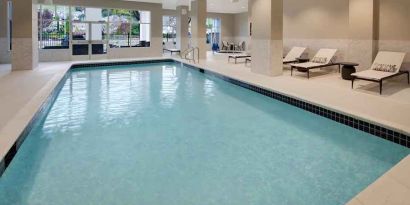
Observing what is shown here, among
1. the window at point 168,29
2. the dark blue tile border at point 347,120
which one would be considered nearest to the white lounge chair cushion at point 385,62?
the dark blue tile border at point 347,120

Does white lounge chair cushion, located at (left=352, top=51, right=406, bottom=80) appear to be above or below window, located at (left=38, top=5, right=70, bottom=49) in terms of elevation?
below

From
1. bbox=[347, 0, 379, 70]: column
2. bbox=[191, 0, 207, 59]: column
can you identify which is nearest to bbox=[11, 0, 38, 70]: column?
bbox=[191, 0, 207, 59]: column

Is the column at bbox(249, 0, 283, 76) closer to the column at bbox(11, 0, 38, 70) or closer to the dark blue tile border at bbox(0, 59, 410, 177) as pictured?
the dark blue tile border at bbox(0, 59, 410, 177)

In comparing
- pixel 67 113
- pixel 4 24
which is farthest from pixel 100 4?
pixel 67 113

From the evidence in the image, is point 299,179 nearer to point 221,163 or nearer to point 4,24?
point 221,163

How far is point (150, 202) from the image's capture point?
2.40 metres

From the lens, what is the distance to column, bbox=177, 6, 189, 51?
16.3 metres

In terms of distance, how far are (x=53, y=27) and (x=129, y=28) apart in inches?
137

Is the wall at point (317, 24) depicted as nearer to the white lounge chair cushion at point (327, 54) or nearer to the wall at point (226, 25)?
the white lounge chair cushion at point (327, 54)

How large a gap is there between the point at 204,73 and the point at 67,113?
5.96 meters

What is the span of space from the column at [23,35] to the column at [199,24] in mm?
6631

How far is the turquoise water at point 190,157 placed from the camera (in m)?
2.54

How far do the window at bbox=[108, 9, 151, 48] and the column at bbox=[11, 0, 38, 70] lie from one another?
555 cm

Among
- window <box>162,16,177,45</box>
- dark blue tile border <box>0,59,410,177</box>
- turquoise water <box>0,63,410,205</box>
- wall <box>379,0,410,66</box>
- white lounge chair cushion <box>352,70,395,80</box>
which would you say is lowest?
turquoise water <box>0,63,410,205</box>
